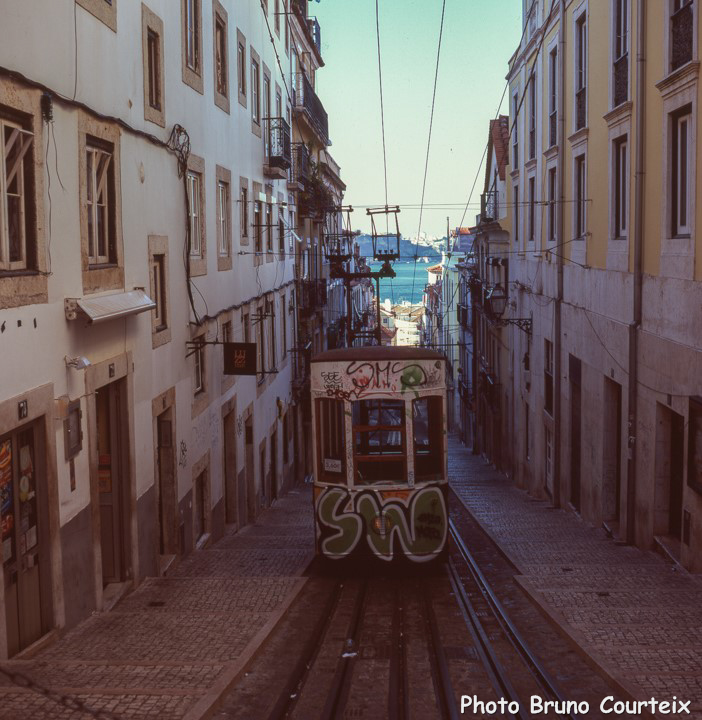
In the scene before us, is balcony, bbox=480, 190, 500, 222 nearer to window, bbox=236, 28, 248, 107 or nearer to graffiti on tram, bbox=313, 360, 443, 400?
window, bbox=236, 28, 248, 107

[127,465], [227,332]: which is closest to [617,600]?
[127,465]

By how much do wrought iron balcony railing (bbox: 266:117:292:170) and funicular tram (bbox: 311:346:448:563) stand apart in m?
12.0

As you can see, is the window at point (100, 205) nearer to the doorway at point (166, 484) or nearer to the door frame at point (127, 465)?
the door frame at point (127, 465)

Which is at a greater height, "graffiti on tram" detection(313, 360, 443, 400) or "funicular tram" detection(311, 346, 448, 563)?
"graffiti on tram" detection(313, 360, 443, 400)

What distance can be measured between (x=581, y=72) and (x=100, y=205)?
1198 cm

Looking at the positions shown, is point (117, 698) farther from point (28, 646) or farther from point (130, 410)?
point (130, 410)

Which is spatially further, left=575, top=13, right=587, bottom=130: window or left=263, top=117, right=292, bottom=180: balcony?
left=263, top=117, right=292, bottom=180: balcony

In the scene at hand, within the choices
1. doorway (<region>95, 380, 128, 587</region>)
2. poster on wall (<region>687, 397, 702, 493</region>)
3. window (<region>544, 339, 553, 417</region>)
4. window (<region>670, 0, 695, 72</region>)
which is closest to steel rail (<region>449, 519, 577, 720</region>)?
poster on wall (<region>687, 397, 702, 493</region>)

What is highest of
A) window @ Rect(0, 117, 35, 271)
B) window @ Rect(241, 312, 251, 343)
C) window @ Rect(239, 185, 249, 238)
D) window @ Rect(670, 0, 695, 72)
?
window @ Rect(670, 0, 695, 72)

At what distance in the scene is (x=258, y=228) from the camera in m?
22.3

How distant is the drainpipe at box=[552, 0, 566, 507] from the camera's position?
20844mm

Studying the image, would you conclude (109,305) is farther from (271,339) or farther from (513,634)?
(271,339)

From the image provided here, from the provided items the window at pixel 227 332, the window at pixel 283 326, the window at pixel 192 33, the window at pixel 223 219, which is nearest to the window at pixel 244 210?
the window at pixel 223 219

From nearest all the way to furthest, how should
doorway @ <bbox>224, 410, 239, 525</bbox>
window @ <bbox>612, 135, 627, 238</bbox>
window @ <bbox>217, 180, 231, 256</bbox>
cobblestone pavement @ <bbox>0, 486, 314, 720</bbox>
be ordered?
1. cobblestone pavement @ <bbox>0, 486, 314, 720</bbox>
2. window @ <bbox>612, 135, 627, 238</bbox>
3. window @ <bbox>217, 180, 231, 256</bbox>
4. doorway @ <bbox>224, 410, 239, 525</bbox>
